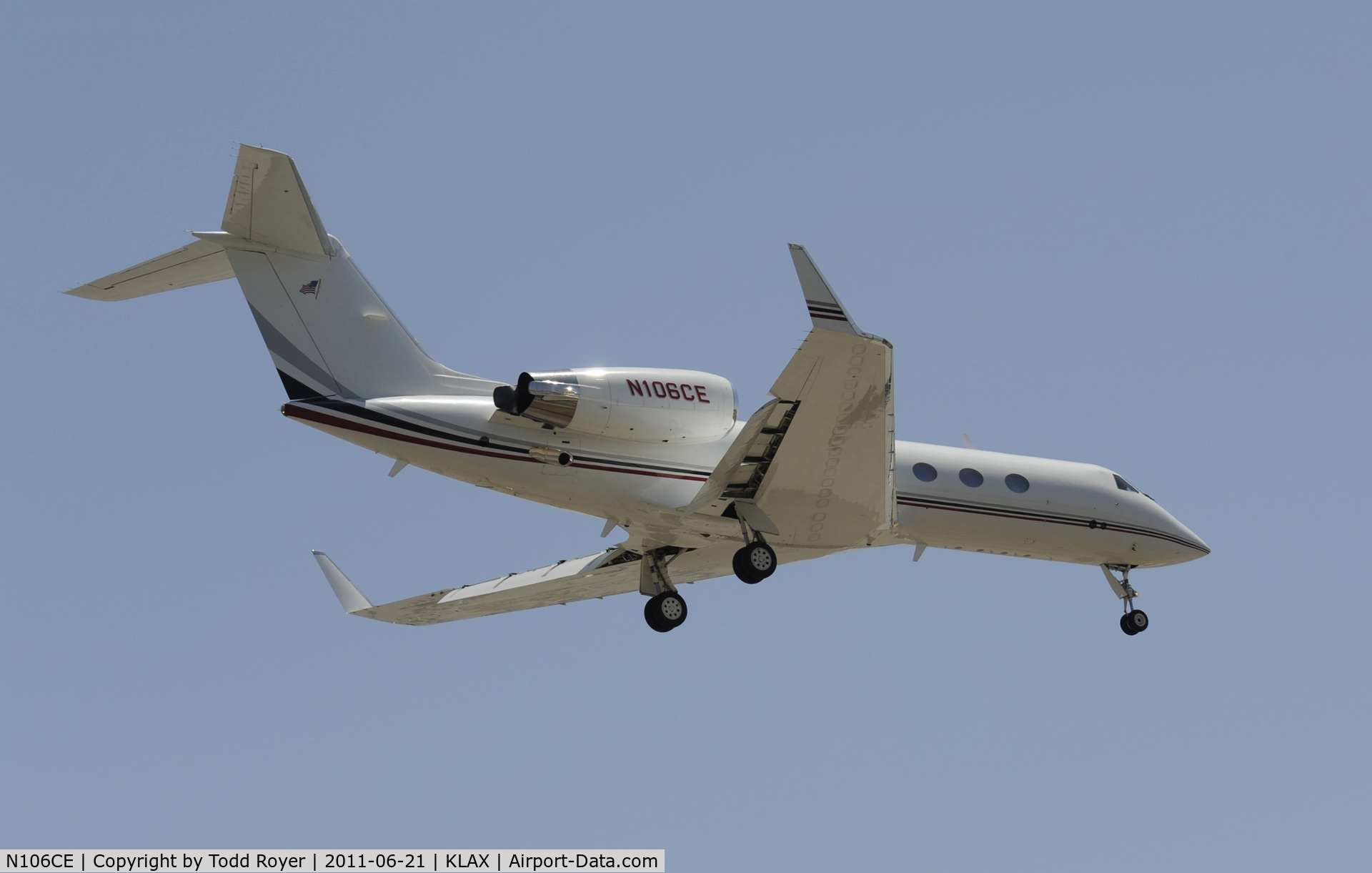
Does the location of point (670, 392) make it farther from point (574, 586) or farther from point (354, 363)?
point (574, 586)

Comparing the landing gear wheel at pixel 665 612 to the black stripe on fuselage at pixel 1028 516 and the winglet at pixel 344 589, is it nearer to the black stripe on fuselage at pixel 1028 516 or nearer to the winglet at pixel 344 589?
the black stripe on fuselage at pixel 1028 516

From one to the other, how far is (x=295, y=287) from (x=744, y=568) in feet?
21.3

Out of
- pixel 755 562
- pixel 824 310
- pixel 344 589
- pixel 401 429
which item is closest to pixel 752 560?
pixel 755 562

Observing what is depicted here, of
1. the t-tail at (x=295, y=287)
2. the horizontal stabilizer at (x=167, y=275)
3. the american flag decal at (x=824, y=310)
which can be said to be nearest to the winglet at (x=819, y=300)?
the american flag decal at (x=824, y=310)

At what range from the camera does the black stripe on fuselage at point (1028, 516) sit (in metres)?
20.3

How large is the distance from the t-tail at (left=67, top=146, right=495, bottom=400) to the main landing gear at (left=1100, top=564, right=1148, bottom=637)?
11.1 metres

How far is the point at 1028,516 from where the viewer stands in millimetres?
21141

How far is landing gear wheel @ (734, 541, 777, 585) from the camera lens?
1848 cm

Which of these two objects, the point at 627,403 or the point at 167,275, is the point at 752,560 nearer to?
the point at 627,403

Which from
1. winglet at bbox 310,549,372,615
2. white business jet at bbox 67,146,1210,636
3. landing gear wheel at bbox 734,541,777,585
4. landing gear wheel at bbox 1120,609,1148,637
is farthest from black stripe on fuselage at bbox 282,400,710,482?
landing gear wheel at bbox 1120,609,1148,637

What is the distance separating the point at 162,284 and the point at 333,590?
7.46 m

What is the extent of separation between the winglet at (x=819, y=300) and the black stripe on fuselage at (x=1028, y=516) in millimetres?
5478

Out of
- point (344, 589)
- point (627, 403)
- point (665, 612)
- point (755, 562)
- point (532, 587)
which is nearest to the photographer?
point (627, 403)

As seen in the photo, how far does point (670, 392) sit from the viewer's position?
1791 cm
